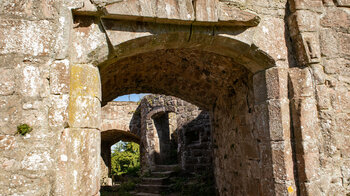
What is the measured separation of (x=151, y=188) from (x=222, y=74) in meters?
5.59

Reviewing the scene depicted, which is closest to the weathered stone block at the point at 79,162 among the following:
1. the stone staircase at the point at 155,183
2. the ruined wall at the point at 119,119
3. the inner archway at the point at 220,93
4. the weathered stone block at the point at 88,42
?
the weathered stone block at the point at 88,42

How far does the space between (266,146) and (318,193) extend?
0.67 meters

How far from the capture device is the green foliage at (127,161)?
1392cm

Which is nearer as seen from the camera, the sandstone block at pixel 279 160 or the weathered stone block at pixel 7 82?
the weathered stone block at pixel 7 82

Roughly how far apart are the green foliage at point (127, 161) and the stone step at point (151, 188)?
486 cm

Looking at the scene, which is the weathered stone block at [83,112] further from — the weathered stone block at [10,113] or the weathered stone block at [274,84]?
the weathered stone block at [274,84]

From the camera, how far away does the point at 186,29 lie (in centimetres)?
287

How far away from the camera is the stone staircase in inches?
332

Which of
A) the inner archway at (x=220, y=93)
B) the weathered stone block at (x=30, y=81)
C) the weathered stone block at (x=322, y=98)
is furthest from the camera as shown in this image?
the inner archway at (x=220, y=93)

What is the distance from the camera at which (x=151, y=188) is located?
28.4 feet

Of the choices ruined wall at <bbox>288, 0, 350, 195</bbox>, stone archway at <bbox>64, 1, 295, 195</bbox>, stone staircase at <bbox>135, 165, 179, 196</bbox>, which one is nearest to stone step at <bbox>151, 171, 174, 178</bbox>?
stone staircase at <bbox>135, 165, 179, 196</bbox>

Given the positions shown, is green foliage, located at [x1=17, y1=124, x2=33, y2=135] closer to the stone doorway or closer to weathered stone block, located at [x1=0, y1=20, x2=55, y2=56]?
weathered stone block, located at [x1=0, y1=20, x2=55, y2=56]

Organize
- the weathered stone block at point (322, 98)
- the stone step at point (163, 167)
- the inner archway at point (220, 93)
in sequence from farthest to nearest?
1. the stone step at point (163, 167)
2. the inner archway at point (220, 93)
3. the weathered stone block at point (322, 98)

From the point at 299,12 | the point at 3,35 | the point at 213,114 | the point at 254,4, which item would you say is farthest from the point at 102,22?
the point at 213,114
